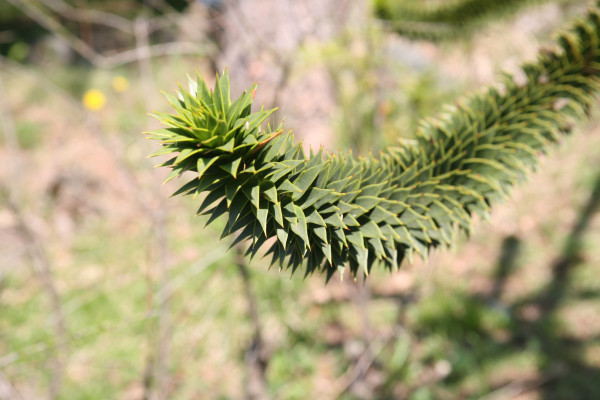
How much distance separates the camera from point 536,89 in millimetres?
1610

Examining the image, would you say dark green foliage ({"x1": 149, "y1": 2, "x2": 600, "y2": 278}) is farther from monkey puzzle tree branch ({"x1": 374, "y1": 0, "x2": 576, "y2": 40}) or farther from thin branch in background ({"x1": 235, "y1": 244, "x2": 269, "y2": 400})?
thin branch in background ({"x1": 235, "y1": 244, "x2": 269, "y2": 400})

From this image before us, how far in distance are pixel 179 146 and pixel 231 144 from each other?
0.41ft

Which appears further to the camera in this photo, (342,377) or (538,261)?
(538,261)

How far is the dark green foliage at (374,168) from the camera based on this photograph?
1093 mm

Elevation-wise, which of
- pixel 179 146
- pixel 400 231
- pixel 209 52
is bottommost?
pixel 400 231

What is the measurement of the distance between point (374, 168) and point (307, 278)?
9.06ft

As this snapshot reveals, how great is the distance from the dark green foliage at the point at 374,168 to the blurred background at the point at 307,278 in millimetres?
811

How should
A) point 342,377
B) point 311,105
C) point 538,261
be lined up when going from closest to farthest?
point 342,377 → point 538,261 → point 311,105

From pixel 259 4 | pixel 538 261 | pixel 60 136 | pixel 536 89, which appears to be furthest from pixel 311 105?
pixel 60 136

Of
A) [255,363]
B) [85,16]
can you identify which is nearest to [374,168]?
[255,363]

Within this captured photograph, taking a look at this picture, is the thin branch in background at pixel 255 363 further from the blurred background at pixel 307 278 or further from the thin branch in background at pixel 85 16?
the thin branch in background at pixel 85 16

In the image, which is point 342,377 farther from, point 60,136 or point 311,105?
point 60,136

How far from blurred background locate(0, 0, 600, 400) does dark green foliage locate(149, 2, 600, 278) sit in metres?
A: 0.81

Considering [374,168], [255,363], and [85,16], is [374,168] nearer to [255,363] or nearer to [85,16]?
[255,363]
